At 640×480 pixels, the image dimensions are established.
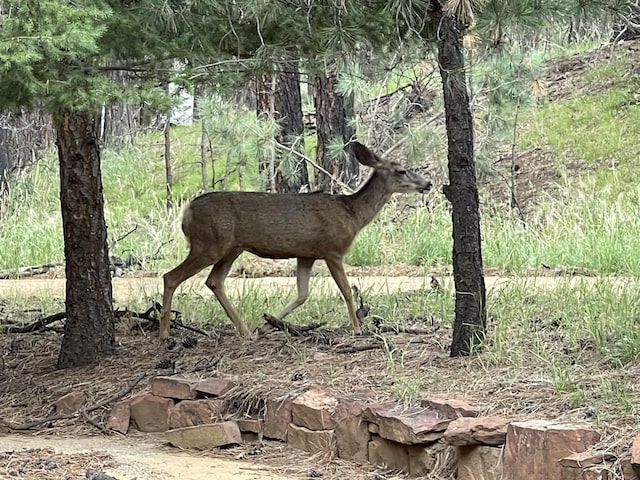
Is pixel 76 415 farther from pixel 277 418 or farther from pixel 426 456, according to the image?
pixel 426 456

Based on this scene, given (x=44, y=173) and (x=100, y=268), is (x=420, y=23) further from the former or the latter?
(x=44, y=173)

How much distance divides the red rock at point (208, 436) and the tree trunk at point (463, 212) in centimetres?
146

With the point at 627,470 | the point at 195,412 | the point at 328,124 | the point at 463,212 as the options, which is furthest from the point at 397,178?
the point at 328,124

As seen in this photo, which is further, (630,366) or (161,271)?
(161,271)

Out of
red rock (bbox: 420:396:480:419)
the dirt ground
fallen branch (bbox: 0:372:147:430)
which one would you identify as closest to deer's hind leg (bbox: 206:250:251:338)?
the dirt ground

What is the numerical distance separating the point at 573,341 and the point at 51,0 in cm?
359

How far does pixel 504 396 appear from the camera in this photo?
18.0ft

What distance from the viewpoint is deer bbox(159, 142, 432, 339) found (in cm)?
818

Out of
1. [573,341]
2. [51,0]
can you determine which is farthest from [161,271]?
[51,0]

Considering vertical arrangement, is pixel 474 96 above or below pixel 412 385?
above

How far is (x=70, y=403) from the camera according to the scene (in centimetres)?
714

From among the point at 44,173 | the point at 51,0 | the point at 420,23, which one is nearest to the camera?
the point at 51,0

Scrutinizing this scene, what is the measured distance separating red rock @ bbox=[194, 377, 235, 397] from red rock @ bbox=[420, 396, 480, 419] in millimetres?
1535

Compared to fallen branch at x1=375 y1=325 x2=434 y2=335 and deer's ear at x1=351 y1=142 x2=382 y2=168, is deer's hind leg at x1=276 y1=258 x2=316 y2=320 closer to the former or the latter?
fallen branch at x1=375 y1=325 x2=434 y2=335
